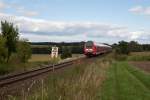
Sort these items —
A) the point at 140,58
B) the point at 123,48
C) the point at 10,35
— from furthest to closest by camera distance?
1. the point at 123,48
2. the point at 140,58
3. the point at 10,35

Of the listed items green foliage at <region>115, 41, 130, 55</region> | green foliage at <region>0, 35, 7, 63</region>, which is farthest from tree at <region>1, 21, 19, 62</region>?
green foliage at <region>115, 41, 130, 55</region>

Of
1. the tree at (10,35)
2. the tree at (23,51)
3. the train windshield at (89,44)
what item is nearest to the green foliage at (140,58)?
the train windshield at (89,44)

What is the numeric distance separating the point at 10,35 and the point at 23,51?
8584 millimetres

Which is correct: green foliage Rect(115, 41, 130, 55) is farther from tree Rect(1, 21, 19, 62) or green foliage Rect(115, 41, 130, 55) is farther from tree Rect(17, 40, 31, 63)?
tree Rect(1, 21, 19, 62)

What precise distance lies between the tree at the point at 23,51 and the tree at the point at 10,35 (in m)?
4.96

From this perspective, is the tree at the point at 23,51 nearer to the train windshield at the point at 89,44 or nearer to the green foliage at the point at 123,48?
the train windshield at the point at 89,44

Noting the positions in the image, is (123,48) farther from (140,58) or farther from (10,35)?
(10,35)

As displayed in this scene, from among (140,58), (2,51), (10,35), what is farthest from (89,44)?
A: (2,51)

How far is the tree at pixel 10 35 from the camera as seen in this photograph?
2031 inches

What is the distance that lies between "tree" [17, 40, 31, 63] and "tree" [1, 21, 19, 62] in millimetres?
4960

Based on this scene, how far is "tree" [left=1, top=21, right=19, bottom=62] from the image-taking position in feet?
169

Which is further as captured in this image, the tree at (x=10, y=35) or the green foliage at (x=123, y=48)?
the green foliage at (x=123, y=48)

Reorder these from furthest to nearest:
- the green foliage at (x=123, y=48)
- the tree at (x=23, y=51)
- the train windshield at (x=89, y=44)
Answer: the green foliage at (x=123, y=48)
the train windshield at (x=89, y=44)
the tree at (x=23, y=51)

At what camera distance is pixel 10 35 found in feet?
171
